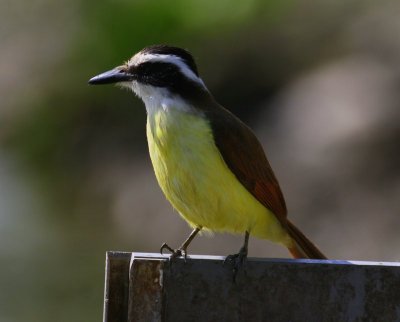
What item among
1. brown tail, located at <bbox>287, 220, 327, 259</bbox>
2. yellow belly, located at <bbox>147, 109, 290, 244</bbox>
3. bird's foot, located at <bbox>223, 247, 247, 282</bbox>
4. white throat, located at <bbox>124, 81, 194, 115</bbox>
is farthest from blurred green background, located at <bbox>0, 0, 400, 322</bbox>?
bird's foot, located at <bbox>223, 247, 247, 282</bbox>

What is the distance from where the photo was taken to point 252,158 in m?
5.94

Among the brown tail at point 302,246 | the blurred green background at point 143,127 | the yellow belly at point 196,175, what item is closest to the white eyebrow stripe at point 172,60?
the yellow belly at point 196,175

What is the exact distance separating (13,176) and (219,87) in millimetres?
2290

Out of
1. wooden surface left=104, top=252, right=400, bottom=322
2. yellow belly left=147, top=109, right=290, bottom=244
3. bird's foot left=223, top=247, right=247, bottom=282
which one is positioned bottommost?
wooden surface left=104, top=252, right=400, bottom=322

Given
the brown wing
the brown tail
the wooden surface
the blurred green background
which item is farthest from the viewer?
the blurred green background

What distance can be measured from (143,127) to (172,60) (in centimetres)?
640

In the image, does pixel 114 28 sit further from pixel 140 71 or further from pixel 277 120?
pixel 140 71

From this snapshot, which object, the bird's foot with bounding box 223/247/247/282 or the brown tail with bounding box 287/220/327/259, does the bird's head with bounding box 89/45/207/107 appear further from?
the bird's foot with bounding box 223/247/247/282

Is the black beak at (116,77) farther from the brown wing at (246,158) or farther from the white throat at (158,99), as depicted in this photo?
the brown wing at (246,158)

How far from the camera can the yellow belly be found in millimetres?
5668

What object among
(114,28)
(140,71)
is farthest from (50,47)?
(140,71)

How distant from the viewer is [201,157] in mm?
5695

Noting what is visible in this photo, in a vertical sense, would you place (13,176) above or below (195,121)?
above

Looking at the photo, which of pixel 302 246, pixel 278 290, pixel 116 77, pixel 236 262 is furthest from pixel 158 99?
pixel 278 290
